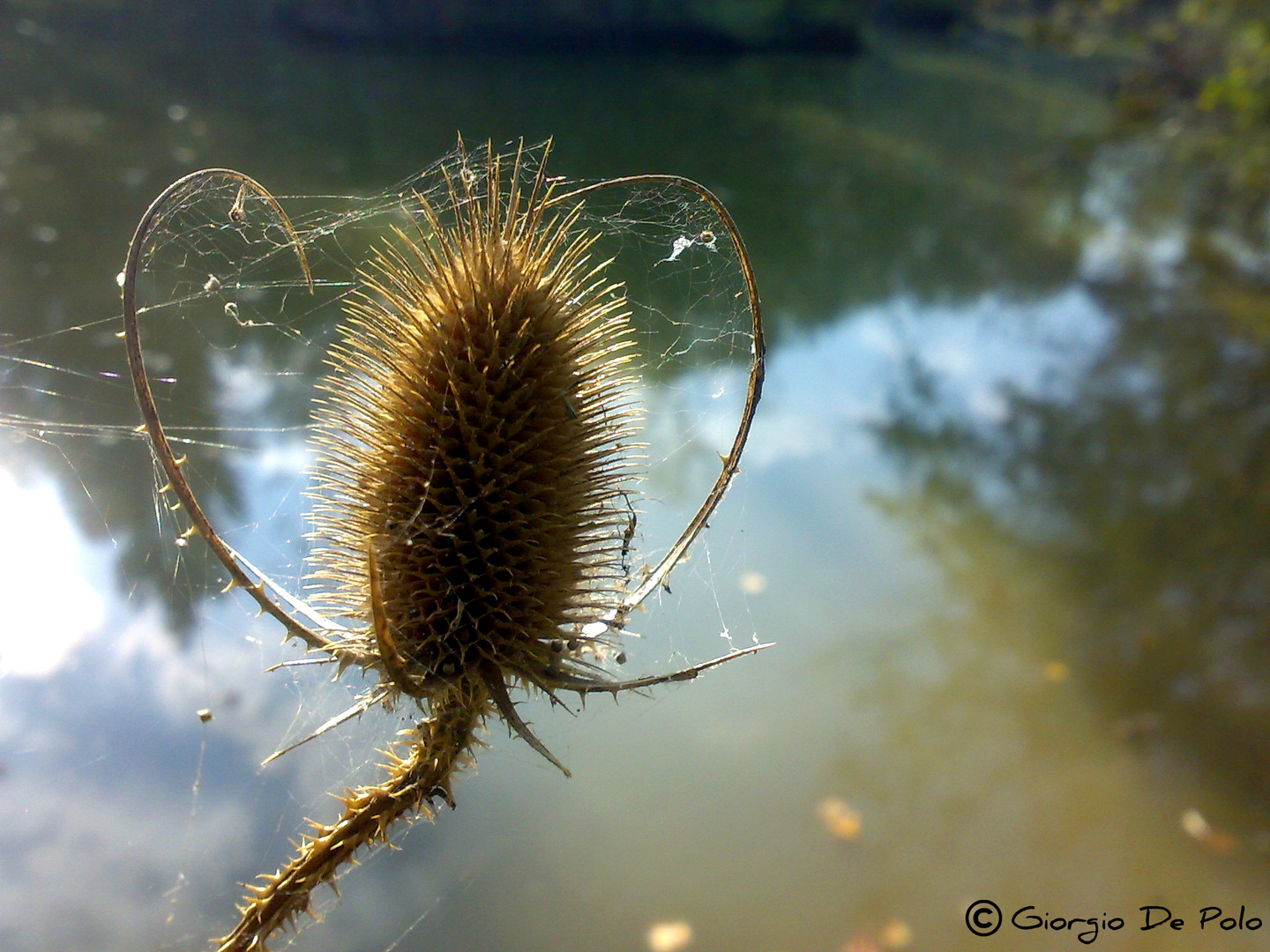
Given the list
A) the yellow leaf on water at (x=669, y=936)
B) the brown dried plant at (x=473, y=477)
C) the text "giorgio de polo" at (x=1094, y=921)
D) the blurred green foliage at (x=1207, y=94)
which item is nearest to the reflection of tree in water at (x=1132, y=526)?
the text "giorgio de polo" at (x=1094, y=921)

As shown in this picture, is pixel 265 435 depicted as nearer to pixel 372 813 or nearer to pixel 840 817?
pixel 372 813

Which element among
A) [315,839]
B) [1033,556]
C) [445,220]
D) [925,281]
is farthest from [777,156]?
[315,839]

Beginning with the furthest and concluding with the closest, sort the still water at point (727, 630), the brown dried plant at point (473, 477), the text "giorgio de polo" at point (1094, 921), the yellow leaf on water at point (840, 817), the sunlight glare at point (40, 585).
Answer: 1. the yellow leaf on water at point (840, 817)
2. the text "giorgio de polo" at point (1094, 921)
3. the still water at point (727, 630)
4. the sunlight glare at point (40, 585)
5. the brown dried plant at point (473, 477)

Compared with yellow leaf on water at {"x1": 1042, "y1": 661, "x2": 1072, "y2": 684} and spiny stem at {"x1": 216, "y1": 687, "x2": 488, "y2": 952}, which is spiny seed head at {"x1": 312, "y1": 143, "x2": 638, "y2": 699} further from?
yellow leaf on water at {"x1": 1042, "y1": 661, "x2": 1072, "y2": 684}

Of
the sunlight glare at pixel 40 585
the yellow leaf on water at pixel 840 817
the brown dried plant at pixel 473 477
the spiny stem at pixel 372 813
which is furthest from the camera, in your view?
the yellow leaf on water at pixel 840 817

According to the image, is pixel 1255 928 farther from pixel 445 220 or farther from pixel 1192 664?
pixel 445 220

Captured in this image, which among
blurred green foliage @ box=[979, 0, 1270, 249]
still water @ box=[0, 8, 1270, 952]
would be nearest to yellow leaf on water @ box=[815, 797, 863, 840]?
still water @ box=[0, 8, 1270, 952]

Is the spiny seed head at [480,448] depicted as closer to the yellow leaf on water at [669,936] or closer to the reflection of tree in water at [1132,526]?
the yellow leaf on water at [669,936]
